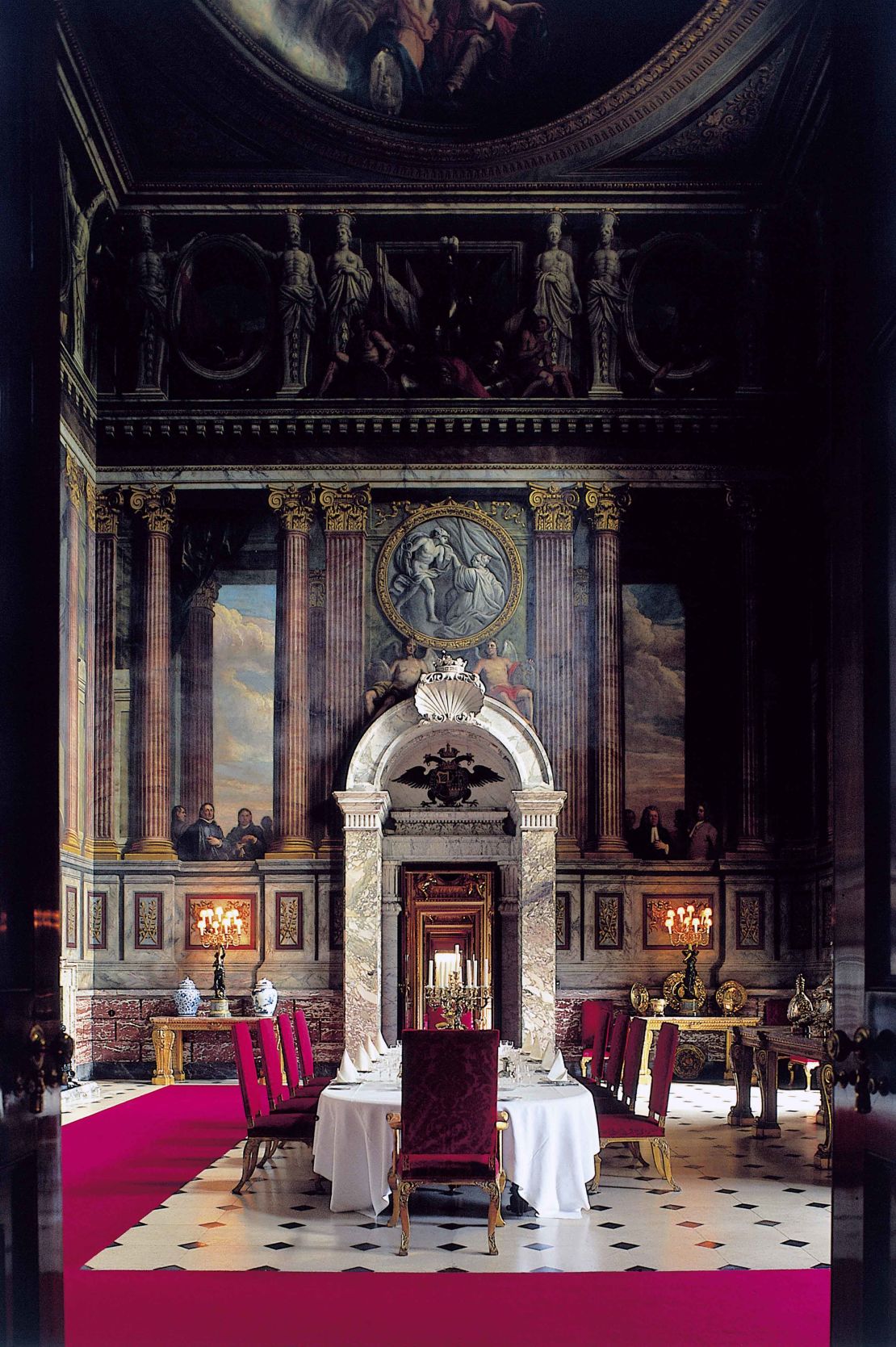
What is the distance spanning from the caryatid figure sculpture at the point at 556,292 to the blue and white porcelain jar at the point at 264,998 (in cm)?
885

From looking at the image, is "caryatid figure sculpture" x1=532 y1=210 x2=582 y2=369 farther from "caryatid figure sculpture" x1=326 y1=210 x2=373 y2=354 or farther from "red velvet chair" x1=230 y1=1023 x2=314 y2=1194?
"red velvet chair" x1=230 y1=1023 x2=314 y2=1194

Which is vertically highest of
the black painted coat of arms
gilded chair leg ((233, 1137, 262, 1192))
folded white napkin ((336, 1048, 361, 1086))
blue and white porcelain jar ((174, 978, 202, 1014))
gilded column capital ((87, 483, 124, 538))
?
gilded column capital ((87, 483, 124, 538))

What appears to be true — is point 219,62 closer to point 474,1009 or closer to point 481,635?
point 481,635

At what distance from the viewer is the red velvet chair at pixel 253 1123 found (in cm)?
974

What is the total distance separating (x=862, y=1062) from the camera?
303 centimetres

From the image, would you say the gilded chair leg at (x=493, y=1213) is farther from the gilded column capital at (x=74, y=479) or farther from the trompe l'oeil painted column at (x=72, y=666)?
the gilded column capital at (x=74, y=479)

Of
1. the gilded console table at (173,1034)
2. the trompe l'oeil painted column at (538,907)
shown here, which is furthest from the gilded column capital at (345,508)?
the gilded console table at (173,1034)

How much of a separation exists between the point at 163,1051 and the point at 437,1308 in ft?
35.7

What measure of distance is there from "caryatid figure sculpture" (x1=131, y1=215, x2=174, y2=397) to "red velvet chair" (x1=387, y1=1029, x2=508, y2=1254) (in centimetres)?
1233

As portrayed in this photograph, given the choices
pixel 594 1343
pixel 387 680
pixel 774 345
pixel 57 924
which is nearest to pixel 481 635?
pixel 387 680

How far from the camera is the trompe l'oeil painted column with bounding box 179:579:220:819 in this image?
18297 millimetres

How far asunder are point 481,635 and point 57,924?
15363 millimetres

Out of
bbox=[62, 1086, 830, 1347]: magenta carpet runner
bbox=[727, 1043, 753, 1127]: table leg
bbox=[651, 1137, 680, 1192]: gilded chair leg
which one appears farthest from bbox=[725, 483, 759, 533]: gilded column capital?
bbox=[62, 1086, 830, 1347]: magenta carpet runner

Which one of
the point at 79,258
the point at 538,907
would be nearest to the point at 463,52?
the point at 79,258
